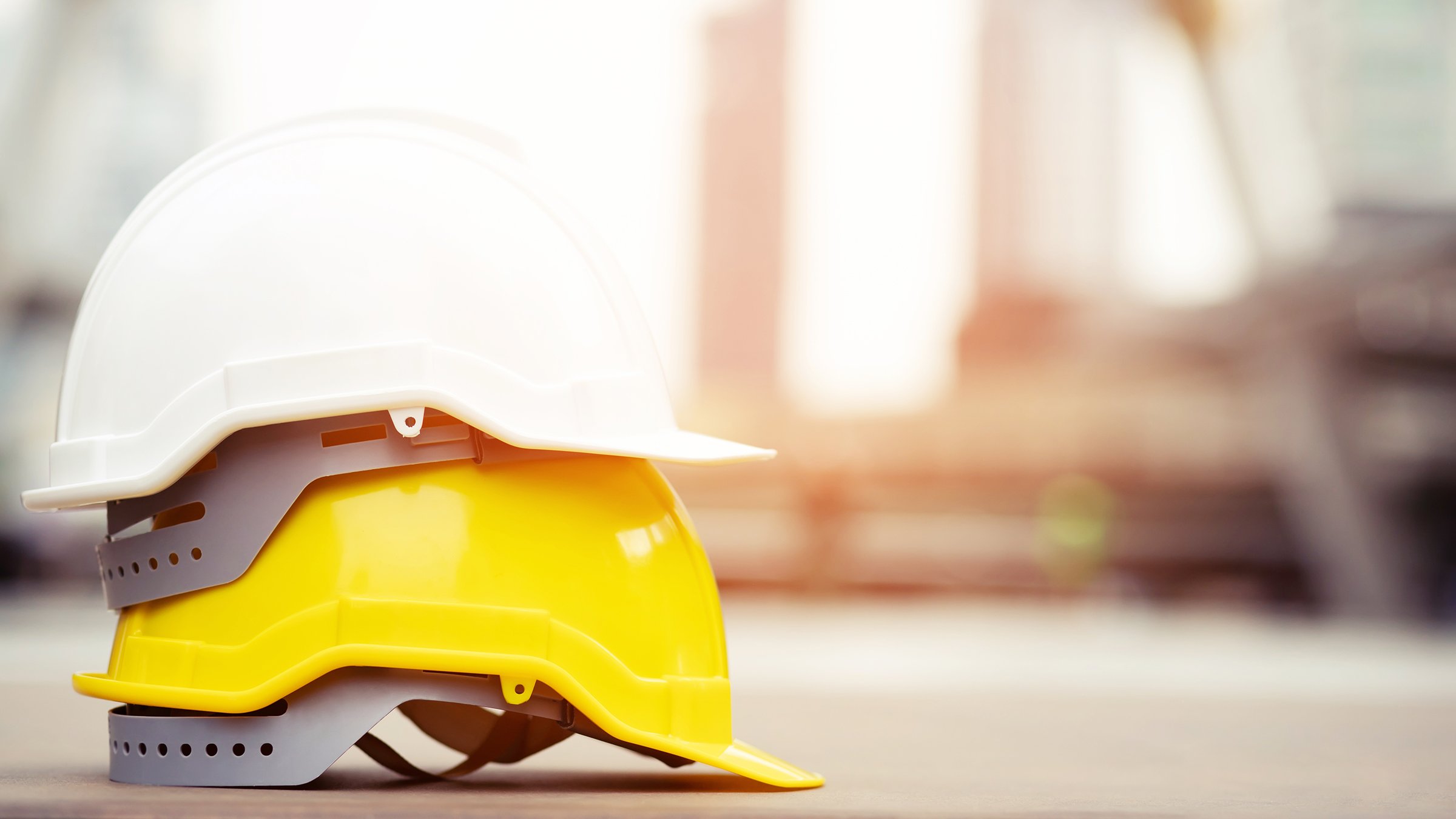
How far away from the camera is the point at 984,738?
3.80 meters

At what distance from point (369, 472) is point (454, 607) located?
9.4 inches

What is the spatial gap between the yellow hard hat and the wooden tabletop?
10 centimetres

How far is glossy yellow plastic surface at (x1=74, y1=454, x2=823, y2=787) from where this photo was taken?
1.97 m

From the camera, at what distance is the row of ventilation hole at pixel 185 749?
2.01m

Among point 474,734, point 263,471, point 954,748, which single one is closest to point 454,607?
point 263,471

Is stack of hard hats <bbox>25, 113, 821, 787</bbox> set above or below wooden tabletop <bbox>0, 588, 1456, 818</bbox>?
above

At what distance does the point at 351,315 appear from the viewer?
201 cm

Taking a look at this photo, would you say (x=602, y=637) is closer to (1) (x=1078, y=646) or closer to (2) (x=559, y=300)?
(2) (x=559, y=300)

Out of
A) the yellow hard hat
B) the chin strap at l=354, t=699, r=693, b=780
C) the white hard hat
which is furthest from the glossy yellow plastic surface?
the chin strap at l=354, t=699, r=693, b=780

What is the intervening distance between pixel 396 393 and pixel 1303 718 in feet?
12.8

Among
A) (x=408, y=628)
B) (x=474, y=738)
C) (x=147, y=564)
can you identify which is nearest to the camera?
(x=408, y=628)

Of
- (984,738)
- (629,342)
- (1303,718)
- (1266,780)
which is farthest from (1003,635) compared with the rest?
(629,342)

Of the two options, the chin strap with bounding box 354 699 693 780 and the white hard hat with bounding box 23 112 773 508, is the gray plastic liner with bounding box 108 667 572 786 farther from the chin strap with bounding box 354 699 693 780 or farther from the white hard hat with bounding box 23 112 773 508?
the white hard hat with bounding box 23 112 773 508

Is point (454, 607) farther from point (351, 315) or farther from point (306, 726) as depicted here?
point (351, 315)
